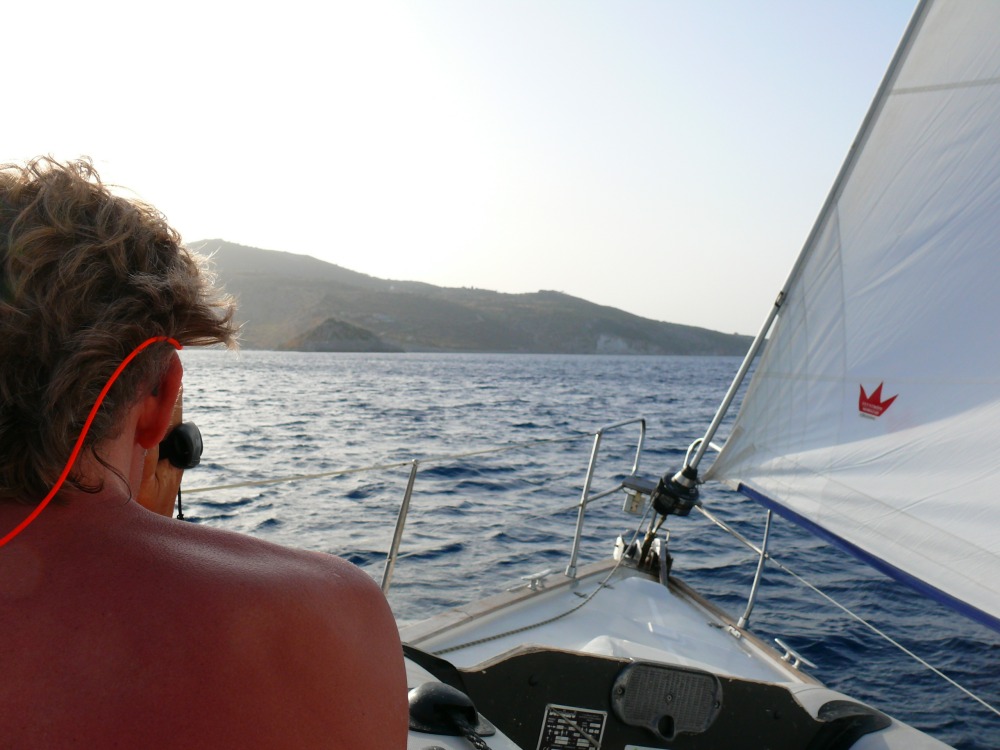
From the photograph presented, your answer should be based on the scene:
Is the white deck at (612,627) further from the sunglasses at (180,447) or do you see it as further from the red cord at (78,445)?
the red cord at (78,445)

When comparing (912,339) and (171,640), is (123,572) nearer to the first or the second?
(171,640)

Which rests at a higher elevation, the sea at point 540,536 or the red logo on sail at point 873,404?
the red logo on sail at point 873,404

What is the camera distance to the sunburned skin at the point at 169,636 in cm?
72

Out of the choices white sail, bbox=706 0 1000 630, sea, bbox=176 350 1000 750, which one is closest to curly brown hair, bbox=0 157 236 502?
sea, bbox=176 350 1000 750

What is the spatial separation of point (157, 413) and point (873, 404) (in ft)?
8.55

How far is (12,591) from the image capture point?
0.74 metres

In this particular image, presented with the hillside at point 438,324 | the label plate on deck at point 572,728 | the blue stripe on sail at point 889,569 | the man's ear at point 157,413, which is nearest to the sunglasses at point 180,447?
the man's ear at point 157,413

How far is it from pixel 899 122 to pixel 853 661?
15.2ft

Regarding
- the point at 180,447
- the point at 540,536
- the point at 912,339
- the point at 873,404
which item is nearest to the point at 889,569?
the point at 873,404

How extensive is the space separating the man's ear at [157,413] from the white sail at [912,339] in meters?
2.41

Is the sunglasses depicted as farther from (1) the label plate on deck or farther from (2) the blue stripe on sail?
(2) the blue stripe on sail

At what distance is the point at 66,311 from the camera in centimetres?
80

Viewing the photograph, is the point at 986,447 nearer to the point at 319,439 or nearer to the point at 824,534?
the point at 824,534

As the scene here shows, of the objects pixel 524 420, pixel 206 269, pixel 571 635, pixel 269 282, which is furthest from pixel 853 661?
pixel 269 282
